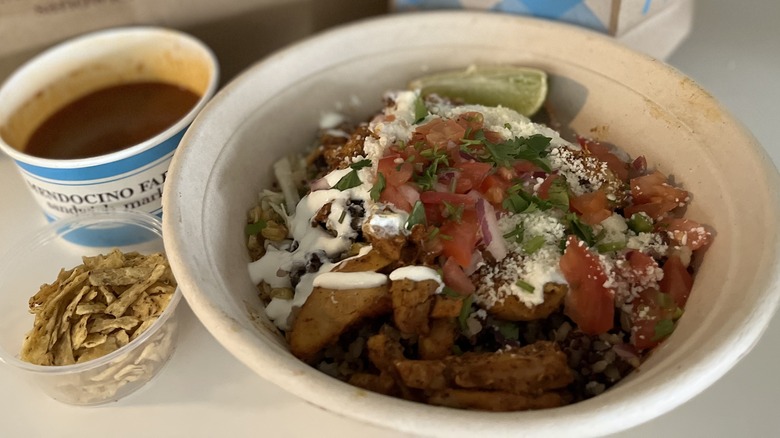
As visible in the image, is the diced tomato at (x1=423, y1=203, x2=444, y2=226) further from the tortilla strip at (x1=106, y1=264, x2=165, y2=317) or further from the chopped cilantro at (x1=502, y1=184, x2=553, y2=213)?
the tortilla strip at (x1=106, y1=264, x2=165, y2=317)

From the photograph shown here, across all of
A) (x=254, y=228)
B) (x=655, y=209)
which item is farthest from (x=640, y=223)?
(x=254, y=228)

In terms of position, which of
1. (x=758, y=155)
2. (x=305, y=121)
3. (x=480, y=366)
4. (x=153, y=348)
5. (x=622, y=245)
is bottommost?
(x=153, y=348)

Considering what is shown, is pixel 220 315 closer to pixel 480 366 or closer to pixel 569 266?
pixel 480 366

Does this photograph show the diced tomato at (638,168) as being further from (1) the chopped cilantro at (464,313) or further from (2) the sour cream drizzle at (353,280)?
(2) the sour cream drizzle at (353,280)

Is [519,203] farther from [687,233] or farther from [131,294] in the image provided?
[131,294]

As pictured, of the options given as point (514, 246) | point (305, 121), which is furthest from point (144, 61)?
point (514, 246)
